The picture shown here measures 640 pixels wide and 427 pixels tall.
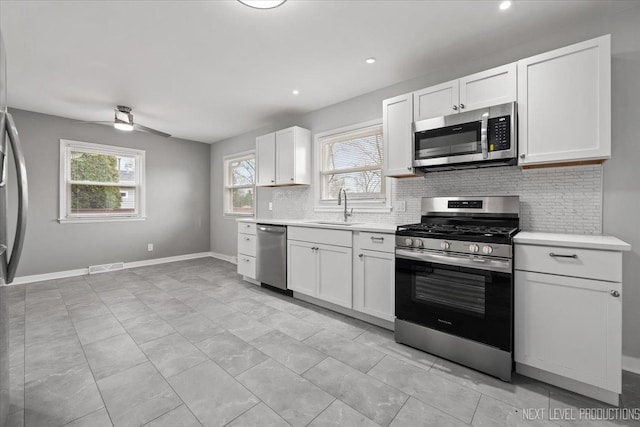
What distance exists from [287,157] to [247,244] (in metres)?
1.40

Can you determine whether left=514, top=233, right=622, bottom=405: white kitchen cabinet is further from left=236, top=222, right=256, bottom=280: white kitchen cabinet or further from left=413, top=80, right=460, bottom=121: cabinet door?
left=236, top=222, right=256, bottom=280: white kitchen cabinet

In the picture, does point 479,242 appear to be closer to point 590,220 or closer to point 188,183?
point 590,220

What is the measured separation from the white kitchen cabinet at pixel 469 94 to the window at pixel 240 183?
11.5ft

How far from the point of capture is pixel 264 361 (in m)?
2.16

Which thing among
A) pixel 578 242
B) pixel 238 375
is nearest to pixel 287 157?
pixel 238 375

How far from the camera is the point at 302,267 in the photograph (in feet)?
11.2

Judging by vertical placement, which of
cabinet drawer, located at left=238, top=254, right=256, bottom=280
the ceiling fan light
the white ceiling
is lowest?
cabinet drawer, located at left=238, top=254, right=256, bottom=280

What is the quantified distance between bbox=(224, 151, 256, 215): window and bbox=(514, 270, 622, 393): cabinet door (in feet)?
14.8

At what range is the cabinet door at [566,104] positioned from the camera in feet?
6.17

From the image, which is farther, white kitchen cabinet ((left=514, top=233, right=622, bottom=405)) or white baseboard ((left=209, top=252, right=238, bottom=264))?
white baseboard ((left=209, top=252, right=238, bottom=264))

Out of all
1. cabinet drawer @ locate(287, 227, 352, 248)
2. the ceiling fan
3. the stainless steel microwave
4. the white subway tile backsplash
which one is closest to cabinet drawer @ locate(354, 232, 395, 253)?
cabinet drawer @ locate(287, 227, 352, 248)

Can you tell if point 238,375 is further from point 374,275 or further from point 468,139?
point 468,139

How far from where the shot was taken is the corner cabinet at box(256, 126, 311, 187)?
4.00 m

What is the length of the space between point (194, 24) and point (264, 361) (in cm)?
265
